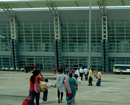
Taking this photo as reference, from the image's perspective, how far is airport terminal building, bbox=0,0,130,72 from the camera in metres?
57.2

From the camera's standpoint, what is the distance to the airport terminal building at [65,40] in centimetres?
5719

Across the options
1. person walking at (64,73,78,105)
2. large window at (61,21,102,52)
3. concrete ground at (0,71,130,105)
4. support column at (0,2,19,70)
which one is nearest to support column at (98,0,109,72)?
large window at (61,21,102,52)

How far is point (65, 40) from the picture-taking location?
60.6 metres

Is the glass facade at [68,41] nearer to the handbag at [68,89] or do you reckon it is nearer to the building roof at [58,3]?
the building roof at [58,3]

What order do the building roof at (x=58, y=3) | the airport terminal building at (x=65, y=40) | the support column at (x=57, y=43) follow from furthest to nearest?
1. the support column at (x=57, y=43)
2. the airport terminal building at (x=65, y=40)
3. the building roof at (x=58, y=3)

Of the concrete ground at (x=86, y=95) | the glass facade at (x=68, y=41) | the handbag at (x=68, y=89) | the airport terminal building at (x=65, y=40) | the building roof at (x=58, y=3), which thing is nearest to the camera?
the handbag at (x=68, y=89)

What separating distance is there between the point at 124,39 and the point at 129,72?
24.7ft

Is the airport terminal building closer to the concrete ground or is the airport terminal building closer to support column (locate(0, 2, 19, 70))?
support column (locate(0, 2, 19, 70))

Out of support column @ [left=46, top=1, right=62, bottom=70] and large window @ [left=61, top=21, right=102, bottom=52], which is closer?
support column @ [left=46, top=1, right=62, bottom=70]

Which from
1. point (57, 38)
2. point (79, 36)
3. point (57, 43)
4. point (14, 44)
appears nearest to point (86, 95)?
point (57, 38)

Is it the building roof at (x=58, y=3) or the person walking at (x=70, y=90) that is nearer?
the person walking at (x=70, y=90)

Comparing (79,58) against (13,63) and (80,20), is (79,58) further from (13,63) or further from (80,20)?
(13,63)

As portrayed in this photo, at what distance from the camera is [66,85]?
12.5 meters

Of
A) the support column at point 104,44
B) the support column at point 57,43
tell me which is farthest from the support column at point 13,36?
the support column at point 104,44
